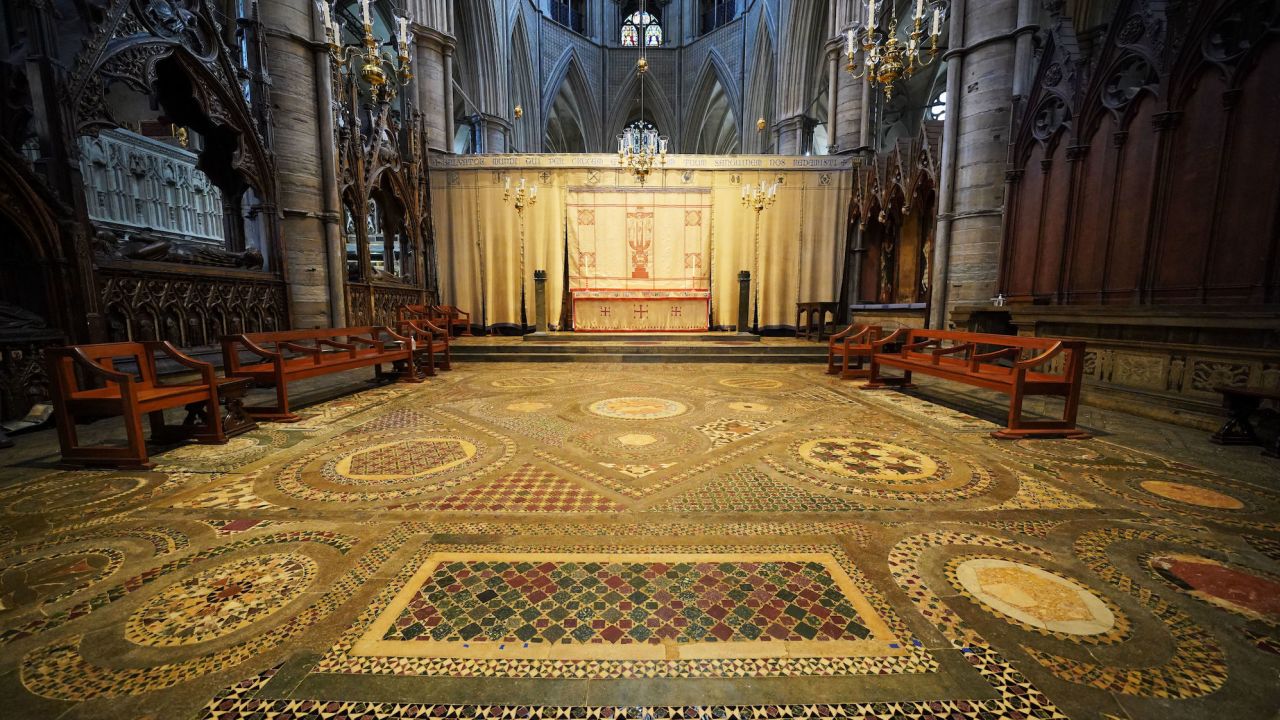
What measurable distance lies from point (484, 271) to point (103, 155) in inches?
277

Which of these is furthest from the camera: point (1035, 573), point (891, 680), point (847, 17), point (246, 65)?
point (847, 17)

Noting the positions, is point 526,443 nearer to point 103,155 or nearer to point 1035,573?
point 1035,573

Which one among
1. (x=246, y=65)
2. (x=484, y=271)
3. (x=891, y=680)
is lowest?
(x=891, y=680)

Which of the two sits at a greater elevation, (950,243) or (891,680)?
(950,243)

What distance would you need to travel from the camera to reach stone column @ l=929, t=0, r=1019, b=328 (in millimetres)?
7113

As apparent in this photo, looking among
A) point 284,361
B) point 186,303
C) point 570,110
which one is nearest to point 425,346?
point 284,361

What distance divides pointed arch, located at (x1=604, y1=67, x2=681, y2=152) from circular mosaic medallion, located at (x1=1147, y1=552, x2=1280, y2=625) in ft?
79.5

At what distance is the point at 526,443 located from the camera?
3.53 m

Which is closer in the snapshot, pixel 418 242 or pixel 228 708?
pixel 228 708

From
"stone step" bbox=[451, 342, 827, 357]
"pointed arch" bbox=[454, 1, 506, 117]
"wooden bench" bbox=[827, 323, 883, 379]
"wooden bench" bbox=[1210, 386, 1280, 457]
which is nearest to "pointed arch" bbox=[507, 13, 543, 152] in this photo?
"pointed arch" bbox=[454, 1, 506, 117]

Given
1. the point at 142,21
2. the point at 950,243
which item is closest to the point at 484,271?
the point at 142,21

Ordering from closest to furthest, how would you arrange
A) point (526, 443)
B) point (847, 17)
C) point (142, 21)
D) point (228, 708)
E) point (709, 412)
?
point (228, 708), point (526, 443), point (709, 412), point (142, 21), point (847, 17)

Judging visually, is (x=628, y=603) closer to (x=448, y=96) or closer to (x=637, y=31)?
(x=448, y=96)

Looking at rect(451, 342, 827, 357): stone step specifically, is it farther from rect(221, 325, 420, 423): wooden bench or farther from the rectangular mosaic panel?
the rectangular mosaic panel
